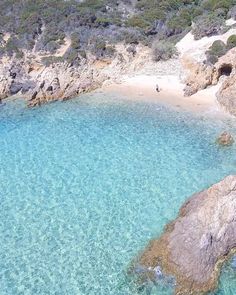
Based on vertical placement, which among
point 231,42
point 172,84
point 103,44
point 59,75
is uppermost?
point 231,42

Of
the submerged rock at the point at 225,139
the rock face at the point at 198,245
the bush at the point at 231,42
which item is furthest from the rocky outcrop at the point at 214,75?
the rock face at the point at 198,245

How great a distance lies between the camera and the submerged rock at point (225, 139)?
23861mm

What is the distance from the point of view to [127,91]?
32.5 meters

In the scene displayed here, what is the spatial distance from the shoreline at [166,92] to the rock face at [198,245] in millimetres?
11925

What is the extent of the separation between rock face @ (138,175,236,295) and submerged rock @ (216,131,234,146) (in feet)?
20.9

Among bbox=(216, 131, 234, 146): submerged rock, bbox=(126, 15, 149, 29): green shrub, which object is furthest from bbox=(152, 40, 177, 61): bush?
bbox=(216, 131, 234, 146): submerged rock

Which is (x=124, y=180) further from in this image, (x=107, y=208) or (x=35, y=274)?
(x=35, y=274)

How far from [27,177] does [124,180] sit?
5036mm

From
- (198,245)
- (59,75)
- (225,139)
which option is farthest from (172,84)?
(198,245)

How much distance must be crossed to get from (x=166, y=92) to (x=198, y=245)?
17993mm

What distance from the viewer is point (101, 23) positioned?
41.6m

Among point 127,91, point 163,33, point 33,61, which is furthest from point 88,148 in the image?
point 163,33

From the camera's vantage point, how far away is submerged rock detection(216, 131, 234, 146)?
2386 cm

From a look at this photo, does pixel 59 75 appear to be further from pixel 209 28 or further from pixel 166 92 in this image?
pixel 209 28
